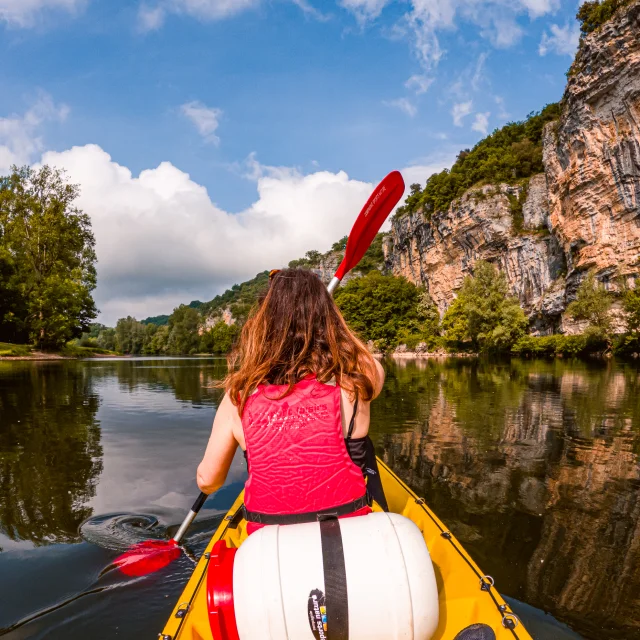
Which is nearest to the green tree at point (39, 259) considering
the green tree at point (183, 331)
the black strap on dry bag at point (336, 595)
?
the black strap on dry bag at point (336, 595)

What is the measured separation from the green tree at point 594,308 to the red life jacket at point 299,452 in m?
37.9

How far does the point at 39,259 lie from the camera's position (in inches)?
1460

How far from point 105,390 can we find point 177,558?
45.0 ft

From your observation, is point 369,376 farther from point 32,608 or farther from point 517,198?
point 517,198

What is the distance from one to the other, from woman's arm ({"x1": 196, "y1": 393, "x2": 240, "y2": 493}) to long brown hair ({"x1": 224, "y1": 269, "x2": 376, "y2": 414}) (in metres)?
0.07

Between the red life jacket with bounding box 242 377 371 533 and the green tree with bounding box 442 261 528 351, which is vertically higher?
the green tree with bounding box 442 261 528 351

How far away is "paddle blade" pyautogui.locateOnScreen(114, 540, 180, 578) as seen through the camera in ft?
12.0

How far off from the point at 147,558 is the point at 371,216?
3.73 metres

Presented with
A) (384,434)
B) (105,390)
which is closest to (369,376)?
(384,434)

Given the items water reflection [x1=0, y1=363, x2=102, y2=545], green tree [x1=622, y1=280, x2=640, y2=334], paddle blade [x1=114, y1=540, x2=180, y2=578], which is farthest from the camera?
green tree [x1=622, y1=280, x2=640, y2=334]

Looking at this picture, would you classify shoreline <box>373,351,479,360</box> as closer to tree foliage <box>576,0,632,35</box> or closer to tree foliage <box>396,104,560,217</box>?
tree foliage <box>396,104,560,217</box>

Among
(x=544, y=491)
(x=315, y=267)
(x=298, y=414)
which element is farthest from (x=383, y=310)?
(x=298, y=414)

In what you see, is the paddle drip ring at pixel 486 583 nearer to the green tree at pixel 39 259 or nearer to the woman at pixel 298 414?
the woman at pixel 298 414

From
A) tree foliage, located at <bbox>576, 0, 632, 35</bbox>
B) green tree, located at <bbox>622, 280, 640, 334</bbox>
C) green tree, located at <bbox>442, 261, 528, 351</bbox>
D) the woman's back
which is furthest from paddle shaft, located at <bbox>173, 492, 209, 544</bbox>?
tree foliage, located at <bbox>576, 0, 632, 35</bbox>
